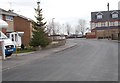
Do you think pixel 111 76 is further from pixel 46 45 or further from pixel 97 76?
pixel 46 45

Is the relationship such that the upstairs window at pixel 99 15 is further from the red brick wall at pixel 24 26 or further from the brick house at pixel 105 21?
the red brick wall at pixel 24 26

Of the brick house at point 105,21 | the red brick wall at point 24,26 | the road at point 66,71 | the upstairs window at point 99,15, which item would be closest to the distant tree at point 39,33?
the red brick wall at point 24,26

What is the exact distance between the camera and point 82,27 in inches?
5551

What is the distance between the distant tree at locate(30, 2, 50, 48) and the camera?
116 ft

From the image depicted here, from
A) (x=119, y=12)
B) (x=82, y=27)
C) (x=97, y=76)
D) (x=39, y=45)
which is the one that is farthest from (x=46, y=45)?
(x=82, y=27)

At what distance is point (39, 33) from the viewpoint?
116ft

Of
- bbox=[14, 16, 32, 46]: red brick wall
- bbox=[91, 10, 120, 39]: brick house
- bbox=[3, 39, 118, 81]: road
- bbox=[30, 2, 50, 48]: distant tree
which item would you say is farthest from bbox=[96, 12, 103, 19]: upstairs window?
bbox=[3, 39, 118, 81]: road

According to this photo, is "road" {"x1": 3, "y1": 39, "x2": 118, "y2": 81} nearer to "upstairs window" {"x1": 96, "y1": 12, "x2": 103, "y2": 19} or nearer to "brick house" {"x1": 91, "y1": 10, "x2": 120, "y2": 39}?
"brick house" {"x1": 91, "y1": 10, "x2": 120, "y2": 39}

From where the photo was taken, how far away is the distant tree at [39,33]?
1394 inches

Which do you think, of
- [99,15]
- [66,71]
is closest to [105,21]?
[99,15]

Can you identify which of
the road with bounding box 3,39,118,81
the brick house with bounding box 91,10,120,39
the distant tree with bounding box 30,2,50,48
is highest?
the brick house with bounding box 91,10,120,39

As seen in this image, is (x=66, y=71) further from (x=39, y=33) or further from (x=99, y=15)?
(x=99, y=15)

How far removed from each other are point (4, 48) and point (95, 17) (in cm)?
8284

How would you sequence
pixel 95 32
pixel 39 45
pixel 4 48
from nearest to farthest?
pixel 4 48, pixel 39 45, pixel 95 32
